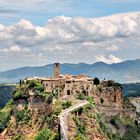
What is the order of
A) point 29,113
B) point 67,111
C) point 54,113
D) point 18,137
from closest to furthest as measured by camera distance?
point 67,111 → point 54,113 → point 18,137 → point 29,113

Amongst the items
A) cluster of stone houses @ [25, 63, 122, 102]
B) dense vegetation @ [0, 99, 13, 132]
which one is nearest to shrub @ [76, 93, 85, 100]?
cluster of stone houses @ [25, 63, 122, 102]

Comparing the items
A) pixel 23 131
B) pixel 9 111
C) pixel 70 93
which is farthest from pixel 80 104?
pixel 9 111

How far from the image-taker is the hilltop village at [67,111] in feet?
399

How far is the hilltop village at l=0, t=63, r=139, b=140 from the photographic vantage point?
399 ft

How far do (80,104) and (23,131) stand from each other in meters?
15.5

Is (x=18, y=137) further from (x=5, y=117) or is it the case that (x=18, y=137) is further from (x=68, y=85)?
(x=68, y=85)

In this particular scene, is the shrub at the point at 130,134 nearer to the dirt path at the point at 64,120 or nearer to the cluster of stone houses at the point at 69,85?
the cluster of stone houses at the point at 69,85

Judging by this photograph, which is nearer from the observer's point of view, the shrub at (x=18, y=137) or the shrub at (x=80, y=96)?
the shrub at (x=18, y=137)

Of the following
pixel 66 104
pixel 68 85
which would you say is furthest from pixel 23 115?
pixel 66 104

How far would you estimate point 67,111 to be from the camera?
12175 cm

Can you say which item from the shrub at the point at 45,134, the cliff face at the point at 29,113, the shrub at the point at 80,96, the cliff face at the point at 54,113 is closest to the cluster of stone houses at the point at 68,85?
the shrub at the point at 80,96

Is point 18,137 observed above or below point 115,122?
below

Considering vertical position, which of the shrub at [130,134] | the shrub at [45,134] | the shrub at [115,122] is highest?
the shrub at [115,122]

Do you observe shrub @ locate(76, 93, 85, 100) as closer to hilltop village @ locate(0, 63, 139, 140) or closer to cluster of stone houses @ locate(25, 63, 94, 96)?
hilltop village @ locate(0, 63, 139, 140)
